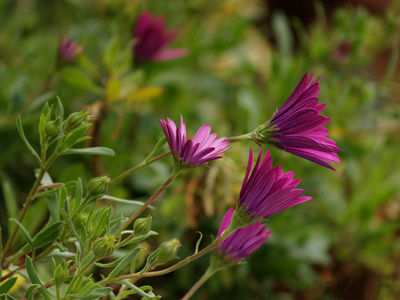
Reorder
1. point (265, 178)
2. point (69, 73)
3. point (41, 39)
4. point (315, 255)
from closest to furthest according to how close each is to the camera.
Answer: point (265, 178) < point (69, 73) < point (315, 255) < point (41, 39)

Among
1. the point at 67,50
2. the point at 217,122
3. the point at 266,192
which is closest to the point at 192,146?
the point at 266,192

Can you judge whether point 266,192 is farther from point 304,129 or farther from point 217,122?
point 217,122

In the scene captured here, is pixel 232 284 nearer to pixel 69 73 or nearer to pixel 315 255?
pixel 315 255

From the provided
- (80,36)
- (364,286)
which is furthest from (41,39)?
(364,286)

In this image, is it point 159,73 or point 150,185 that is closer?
point 150,185

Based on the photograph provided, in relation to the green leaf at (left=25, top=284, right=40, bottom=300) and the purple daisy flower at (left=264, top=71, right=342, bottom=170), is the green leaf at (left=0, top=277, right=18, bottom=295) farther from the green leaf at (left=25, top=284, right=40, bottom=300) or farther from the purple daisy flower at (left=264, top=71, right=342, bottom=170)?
the purple daisy flower at (left=264, top=71, right=342, bottom=170)

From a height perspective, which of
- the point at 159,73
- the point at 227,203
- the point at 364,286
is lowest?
the point at 364,286

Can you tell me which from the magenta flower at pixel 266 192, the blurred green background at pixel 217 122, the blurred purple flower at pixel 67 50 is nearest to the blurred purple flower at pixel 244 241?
the magenta flower at pixel 266 192

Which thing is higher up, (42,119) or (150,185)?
(42,119)
